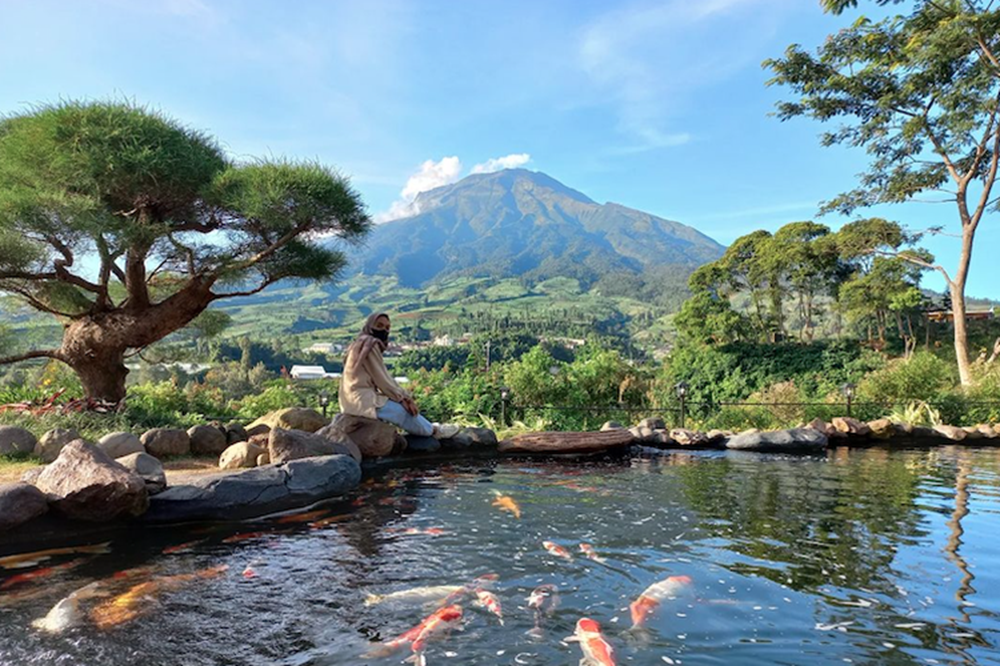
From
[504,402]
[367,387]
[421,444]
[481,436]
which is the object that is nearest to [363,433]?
[367,387]

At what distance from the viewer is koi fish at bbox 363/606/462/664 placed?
9.03 ft

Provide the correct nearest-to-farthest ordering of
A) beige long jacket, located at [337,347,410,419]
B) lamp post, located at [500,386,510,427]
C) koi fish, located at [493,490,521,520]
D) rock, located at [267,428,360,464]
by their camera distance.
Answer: koi fish, located at [493,490,521,520] → rock, located at [267,428,360,464] → beige long jacket, located at [337,347,410,419] → lamp post, located at [500,386,510,427]

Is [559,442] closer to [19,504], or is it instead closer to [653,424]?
[653,424]

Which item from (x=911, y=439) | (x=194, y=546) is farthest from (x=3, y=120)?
(x=911, y=439)

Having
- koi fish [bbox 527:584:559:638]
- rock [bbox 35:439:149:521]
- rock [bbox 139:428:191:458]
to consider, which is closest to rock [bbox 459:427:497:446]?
rock [bbox 139:428:191:458]

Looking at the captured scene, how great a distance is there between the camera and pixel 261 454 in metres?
6.89

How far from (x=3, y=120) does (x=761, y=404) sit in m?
15.8

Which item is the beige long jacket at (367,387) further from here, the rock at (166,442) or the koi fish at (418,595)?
the koi fish at (418,595)

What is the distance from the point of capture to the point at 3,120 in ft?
33.3

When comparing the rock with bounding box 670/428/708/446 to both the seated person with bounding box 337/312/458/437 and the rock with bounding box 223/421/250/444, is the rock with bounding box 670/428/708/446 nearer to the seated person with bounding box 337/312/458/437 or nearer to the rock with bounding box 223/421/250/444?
the seated person with bounding box 337/312/458/437

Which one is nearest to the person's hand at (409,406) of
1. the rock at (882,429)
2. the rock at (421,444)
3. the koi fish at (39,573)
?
the rock at (421,444)

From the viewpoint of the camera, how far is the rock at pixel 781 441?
10336mm

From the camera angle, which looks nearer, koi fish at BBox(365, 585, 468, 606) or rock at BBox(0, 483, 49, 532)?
koi fish at BBox(365, 585, 468, 606)

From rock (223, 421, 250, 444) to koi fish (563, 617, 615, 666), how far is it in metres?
6.66
